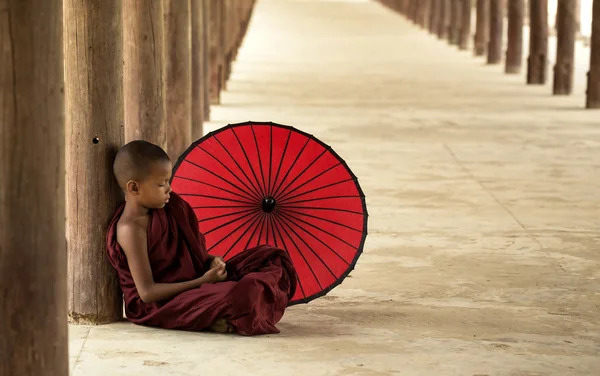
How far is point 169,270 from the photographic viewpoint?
Result: 4.77 metres

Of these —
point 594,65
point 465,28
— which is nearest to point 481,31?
point 465,28

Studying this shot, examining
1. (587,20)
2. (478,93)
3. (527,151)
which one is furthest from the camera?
(587,20)

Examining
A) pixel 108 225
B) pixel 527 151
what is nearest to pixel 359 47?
pixel 527 151

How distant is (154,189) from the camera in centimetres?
466

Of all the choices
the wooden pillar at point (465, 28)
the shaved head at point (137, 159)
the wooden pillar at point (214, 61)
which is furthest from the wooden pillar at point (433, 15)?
the shaved head at point (137, 159)

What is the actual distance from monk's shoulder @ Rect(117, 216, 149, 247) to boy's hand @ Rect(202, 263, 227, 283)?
261 mm

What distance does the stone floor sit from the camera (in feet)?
14.4

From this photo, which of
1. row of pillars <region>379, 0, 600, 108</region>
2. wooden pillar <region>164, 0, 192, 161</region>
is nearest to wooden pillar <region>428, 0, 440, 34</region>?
row of pillars <region>379, 0, 600, 108</region>

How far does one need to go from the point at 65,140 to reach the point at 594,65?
1053cm

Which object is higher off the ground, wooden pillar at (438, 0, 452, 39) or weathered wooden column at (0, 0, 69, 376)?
weathered wooden column at (0, 0, 69, 376)

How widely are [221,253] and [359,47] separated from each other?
2048 centimetres

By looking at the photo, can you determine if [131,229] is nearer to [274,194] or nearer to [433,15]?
[274,194]

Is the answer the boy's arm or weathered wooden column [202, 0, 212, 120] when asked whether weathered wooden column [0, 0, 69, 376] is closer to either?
the boy's arm

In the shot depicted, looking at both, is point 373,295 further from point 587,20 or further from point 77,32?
point 587,20
